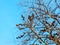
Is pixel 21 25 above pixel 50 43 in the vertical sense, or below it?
above

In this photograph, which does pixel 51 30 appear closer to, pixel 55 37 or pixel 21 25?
pixel 55 37

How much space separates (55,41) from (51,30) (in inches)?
25.9

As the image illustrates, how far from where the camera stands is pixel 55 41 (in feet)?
63.4

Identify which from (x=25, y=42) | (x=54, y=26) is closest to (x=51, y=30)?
(x=54, y=26)

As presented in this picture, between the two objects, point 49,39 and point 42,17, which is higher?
point 42,17

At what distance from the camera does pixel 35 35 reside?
775 inches

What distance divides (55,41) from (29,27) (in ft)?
5.44

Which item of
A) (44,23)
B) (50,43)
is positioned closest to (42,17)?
(44,23)

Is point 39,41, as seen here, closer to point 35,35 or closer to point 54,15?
point 35,35

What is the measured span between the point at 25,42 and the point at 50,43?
1441 millimetres

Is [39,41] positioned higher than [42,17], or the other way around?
[42,17]

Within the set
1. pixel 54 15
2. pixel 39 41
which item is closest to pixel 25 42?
pixel 39 41

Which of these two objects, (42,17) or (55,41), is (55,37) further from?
(42,17)

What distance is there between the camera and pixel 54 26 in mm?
19266
